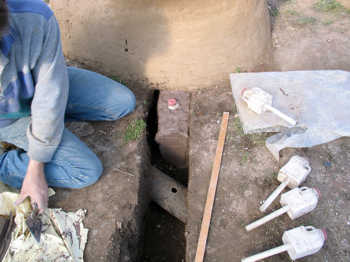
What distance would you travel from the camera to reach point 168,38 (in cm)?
234

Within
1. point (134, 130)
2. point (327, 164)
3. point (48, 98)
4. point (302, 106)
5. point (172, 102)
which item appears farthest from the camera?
point (172, 102)

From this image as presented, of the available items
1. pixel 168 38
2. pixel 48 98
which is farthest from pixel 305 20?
pixel 48 98

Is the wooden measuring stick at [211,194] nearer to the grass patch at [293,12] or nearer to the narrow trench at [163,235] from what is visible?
the narrow trench at [163,235]

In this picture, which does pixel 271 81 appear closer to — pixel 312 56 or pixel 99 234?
pixel 312 56

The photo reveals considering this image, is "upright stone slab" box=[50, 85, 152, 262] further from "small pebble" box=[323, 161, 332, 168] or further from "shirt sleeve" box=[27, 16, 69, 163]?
"small pebble" box=[323, 161, 332, 168]

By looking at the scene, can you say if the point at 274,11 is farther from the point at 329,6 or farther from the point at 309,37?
the point at 329,6

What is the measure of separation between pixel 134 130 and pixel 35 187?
33.1 inches

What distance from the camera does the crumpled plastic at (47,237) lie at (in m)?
1.65

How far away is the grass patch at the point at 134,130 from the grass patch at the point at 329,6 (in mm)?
2727

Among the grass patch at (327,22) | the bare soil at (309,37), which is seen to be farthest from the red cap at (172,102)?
the grass patch at (327,22)

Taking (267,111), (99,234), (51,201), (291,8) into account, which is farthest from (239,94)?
(291,8)

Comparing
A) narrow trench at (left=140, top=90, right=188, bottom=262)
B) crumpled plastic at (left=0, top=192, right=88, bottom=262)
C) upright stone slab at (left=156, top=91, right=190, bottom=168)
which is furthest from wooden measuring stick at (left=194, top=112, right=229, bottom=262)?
crumpled plastic at (left=0, top=192, right=88, bottom=262)

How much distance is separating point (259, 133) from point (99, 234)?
1342 mm

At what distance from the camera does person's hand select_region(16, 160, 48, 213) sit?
5.57ft
